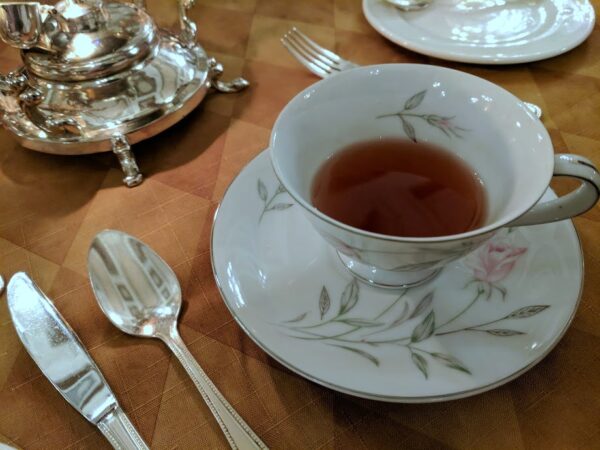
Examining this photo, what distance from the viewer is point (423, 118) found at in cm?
64

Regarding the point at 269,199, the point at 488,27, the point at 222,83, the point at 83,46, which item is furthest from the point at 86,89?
the point at 488,27

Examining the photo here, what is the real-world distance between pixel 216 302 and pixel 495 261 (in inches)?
13.4

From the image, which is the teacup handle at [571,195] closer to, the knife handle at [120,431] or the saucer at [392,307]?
the saucer at [392,307]

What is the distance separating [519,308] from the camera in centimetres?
Answer: 50

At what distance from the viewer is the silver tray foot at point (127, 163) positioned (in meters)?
0.74

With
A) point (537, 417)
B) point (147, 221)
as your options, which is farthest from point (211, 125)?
point (537, 417)

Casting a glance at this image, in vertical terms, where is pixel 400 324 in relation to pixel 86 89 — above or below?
below

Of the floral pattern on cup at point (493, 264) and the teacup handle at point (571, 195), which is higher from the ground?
the teacup handle at point (571, 195)

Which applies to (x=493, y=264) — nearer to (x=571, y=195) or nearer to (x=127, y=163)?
(x=571, y=195)

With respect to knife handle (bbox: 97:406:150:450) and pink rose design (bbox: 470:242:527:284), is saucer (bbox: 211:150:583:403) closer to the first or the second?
pink rose design (bbox: 470:242:527:284)

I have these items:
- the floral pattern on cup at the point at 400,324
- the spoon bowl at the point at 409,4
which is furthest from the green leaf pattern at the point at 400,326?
the spoon bowl at the point at 409,4

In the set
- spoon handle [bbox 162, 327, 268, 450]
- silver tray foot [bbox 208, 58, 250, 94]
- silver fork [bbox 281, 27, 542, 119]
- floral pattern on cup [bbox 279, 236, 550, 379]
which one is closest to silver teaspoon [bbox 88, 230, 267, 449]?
spoon handle [bbox 162, 327, 268, 450]

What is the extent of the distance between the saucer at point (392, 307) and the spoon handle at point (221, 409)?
0.07 meters

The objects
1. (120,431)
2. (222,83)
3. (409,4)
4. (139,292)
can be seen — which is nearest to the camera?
(120,431)
